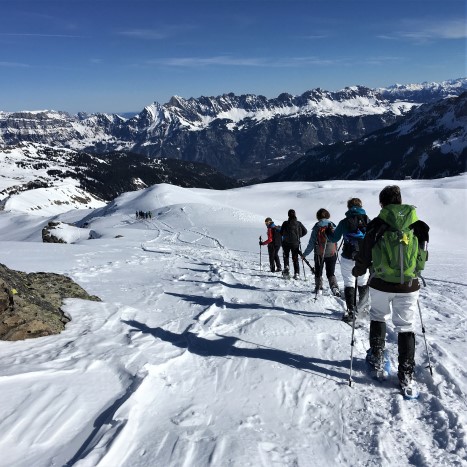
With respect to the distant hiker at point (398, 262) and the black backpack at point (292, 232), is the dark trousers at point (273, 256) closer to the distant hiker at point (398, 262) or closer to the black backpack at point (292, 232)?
the black backpack at point (292, 232)

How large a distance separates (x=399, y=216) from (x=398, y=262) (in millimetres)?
691

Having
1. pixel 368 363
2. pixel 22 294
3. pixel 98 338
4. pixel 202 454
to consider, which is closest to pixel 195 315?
pixel 98 338

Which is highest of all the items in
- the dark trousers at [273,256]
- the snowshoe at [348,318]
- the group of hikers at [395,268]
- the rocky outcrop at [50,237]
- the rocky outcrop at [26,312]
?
the group of hikers at [395,268]

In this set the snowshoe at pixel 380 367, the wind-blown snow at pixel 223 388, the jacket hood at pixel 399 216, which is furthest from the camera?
the snowshoe at pixel 380 367

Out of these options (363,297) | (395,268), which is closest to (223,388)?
(395,268)

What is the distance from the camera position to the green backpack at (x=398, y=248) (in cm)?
567

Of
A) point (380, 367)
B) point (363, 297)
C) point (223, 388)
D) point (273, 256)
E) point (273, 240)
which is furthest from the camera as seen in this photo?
point (273, 256)

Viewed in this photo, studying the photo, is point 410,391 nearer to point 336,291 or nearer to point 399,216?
point 399,216

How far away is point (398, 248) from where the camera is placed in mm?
5773

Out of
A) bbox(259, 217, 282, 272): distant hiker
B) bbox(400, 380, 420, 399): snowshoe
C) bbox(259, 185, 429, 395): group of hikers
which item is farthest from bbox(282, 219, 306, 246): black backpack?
bbox(400, 380, 420, 399): snowshoe

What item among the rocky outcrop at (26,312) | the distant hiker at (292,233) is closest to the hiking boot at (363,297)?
the distant hiker at (292,233)

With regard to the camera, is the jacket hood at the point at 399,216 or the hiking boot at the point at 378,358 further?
the hiking boot at the point at 378,358

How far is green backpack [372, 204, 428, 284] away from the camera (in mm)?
5668

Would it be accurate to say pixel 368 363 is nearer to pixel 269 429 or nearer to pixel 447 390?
pixel 447 390
